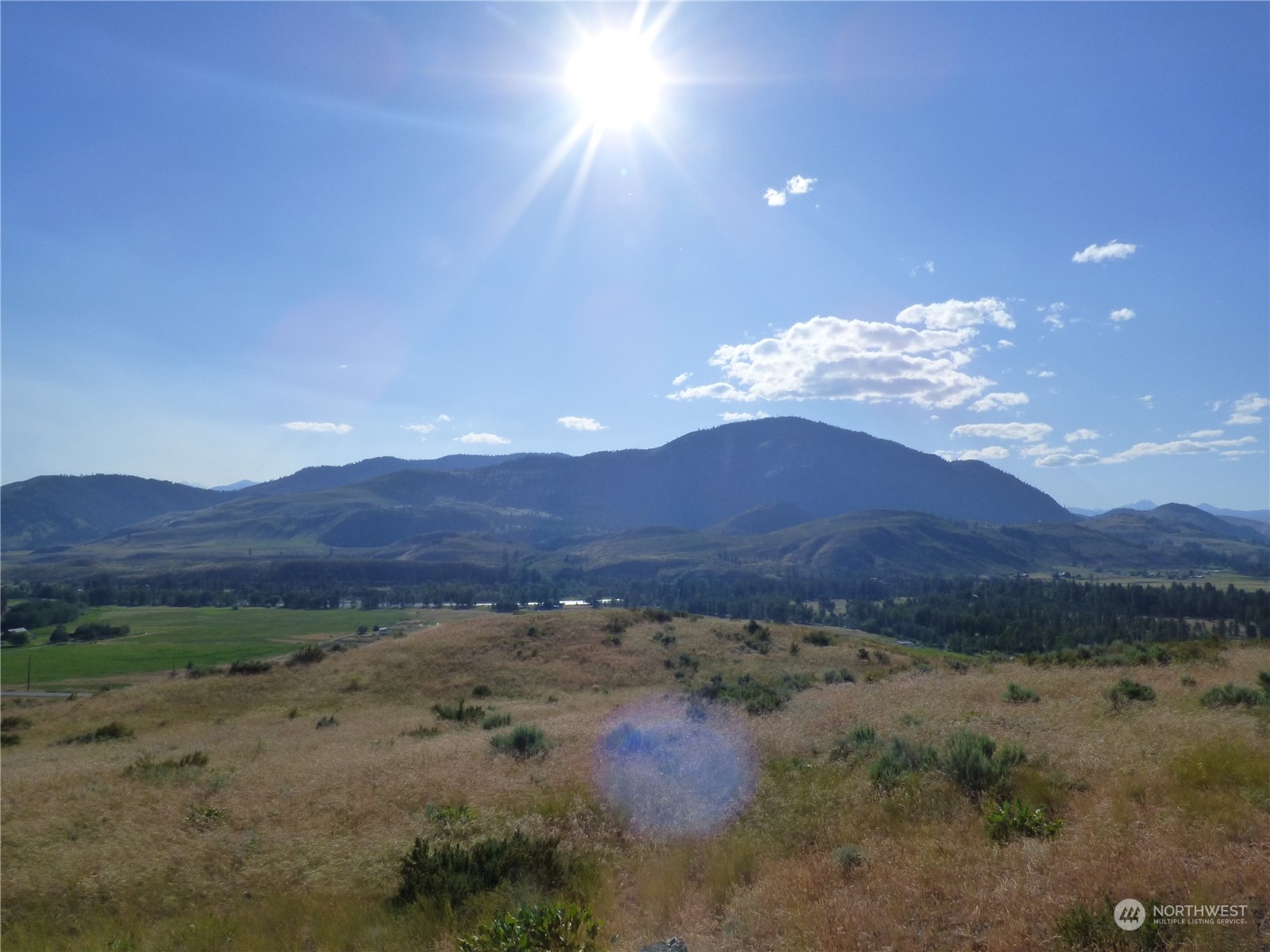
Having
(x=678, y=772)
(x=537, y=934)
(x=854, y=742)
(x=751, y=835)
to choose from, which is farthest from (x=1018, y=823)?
(x=678, y=772)

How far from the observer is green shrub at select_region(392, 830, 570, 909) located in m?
8.30

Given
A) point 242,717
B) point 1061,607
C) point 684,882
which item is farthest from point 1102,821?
point 1061,607

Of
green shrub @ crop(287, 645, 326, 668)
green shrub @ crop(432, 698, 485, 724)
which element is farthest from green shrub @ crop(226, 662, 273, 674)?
green shrub @ crop(432, 698, 485, 724)

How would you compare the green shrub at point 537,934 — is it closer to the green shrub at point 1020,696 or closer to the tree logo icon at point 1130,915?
the tree logo icon at point 1130,915

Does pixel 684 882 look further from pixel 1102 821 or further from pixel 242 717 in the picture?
pixel 242 717

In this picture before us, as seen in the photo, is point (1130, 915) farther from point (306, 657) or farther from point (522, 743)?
point (306, 657)

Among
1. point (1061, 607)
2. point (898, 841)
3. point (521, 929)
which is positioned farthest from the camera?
point (1061, 607)

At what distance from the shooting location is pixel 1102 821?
7750 millimetres

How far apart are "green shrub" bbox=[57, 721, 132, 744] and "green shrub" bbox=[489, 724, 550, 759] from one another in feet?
71.2

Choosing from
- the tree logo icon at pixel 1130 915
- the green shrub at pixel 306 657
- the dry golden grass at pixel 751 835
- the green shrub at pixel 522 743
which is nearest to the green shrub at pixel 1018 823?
the dry golden grass at pixel 751 835

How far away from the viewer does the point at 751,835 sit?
9445 mm

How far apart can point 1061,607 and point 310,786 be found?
127 metres

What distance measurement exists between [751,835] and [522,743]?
→ 888 cm

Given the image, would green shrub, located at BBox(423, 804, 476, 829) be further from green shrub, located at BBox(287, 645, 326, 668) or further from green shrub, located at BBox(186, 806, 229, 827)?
green shrub, located at BBox(287, 645, 326, 668)
